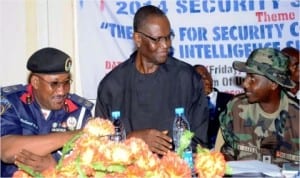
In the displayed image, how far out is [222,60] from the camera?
4.29m

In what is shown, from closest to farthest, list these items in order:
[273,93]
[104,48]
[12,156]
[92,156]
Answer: [92,156] → [12,156] → [273,93] → [104,48]

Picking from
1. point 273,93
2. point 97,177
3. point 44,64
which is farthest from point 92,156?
point 273,93

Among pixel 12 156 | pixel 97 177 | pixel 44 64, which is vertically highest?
pixel 44 64

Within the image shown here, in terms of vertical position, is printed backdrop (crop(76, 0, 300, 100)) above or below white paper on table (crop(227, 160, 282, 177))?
above

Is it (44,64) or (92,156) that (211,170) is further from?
(44,64)

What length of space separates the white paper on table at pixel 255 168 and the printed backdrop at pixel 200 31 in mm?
1706

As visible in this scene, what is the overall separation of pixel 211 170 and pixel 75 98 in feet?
4.13

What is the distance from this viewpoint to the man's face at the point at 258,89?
3006 mm

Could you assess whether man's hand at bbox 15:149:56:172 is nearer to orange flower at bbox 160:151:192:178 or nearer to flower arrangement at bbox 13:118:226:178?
flower arrangement at bbox 13:118:226:178

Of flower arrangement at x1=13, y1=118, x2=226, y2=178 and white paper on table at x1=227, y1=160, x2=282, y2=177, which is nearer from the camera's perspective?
flower arrangement at x1=13, y1=118, x2=226, y2=178

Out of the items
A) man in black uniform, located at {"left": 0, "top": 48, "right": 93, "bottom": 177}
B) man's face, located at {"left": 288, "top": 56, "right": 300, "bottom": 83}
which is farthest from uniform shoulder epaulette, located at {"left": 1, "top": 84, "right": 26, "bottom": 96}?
man's face, located at {"left": 288, "top": 56, "right": 300, "bottom": 83}

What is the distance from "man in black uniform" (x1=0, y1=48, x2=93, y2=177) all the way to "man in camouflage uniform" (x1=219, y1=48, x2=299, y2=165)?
0.79 m

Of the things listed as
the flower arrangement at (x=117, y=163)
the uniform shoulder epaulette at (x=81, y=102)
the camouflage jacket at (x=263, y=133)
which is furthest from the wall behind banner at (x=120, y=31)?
the flower arrangement at (x=117, y=163)

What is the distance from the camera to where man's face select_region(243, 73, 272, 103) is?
118 inches
